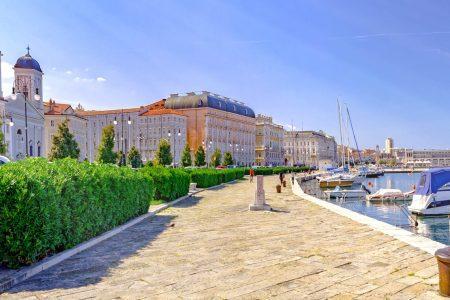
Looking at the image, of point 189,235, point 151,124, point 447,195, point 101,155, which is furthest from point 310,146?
point 189,235

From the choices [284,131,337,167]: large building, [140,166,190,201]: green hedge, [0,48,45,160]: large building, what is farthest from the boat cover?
[284,131,337,167]: large building

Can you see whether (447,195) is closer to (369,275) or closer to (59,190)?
(369,275)

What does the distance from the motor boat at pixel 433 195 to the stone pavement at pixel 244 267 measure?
55.4 feet

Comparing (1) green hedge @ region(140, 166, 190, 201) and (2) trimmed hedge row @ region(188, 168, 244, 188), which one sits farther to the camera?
(2) trimmed hedge row @ region(188, 168, 244, 188)

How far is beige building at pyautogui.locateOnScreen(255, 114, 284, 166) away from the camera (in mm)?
143000

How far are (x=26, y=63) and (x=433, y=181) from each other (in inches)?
3284

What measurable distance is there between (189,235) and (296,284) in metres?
4.93

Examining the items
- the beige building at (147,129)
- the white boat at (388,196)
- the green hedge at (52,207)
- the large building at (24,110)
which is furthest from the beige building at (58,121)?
the green hedge at (52,207)

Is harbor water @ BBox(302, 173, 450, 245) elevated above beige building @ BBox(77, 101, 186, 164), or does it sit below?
below

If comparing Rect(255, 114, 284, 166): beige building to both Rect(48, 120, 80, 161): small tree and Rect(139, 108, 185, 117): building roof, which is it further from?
Rect(48, 120, 80, 161): small tree

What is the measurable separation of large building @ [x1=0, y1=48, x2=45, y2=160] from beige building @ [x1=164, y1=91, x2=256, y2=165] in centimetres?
3766

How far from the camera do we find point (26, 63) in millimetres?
87438

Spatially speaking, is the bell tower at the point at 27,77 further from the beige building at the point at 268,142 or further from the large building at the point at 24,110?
the beige building at the point at 268,142

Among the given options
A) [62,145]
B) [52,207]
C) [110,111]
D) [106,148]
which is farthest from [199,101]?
[52,207]
